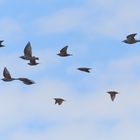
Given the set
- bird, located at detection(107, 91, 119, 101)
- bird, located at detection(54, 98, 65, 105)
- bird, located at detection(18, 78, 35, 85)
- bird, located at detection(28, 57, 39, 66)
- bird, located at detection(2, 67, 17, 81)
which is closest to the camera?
bird, located at detection(18, 78, 35, 85)

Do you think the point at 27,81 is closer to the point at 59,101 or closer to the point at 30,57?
the point at 30,57

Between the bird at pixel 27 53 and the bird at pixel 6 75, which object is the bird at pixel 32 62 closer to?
the bird at pixel 27 53

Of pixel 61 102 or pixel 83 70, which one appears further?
pixel 61 102

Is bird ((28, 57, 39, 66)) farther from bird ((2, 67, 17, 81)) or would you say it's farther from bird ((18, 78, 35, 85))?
bird ((2, 67, 17, 81))

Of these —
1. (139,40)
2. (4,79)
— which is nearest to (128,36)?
(139,40)

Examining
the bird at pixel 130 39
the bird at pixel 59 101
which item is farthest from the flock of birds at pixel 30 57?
the bird at pixel 59 101

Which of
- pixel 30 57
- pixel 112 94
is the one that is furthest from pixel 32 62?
pixel 112 94

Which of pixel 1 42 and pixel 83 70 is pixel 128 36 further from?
pixel 1 42

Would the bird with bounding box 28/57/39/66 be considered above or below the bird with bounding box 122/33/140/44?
below

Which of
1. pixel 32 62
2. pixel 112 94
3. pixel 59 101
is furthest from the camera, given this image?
pixel 59 101

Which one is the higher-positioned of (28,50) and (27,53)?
(28,50)

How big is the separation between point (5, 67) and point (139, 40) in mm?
13726

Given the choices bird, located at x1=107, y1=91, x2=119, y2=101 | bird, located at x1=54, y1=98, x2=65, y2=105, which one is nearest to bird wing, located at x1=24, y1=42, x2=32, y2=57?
bird, located at x1=54, y1=98, x2=65, y2=105

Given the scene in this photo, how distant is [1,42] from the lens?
92.2m
